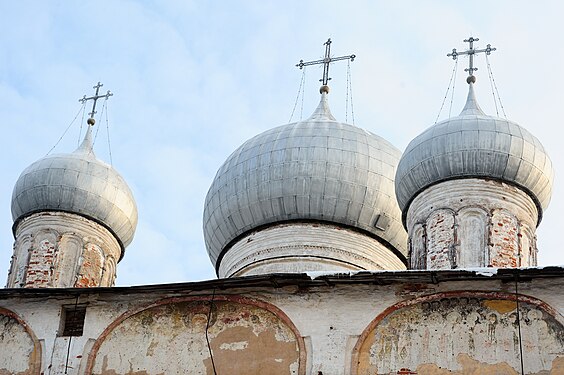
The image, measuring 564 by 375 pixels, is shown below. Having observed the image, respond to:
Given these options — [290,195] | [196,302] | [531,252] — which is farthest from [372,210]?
[196,302]


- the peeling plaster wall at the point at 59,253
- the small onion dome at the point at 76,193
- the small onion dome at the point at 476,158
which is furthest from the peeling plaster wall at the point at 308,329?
the small onion dome at the point at 76,193

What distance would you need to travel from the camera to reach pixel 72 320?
1276cm

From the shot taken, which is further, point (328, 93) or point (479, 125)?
point (328, 93)

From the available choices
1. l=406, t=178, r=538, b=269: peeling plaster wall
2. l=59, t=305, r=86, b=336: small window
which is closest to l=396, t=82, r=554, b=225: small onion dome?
l=406, t=178, r=538, b=269: peeling plaster wall

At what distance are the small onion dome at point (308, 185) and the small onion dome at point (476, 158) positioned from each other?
80 cm

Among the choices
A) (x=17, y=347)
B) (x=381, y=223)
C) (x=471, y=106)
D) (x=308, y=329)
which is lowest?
(x=17, y=347)

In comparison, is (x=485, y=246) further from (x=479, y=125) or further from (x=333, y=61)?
(x=333, y=61)

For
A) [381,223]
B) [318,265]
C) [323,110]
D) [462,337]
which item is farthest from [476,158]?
[462,337]

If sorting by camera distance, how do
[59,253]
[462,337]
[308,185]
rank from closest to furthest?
[462,337], [308,185], [59,253]

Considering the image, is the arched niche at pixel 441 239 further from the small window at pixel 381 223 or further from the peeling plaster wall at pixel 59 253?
the peeling plaster wall at pixel 59 253

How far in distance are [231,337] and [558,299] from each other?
307 centimetres

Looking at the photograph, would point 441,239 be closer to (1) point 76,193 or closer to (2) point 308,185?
(2) point 308,185

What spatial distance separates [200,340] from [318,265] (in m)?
4.49

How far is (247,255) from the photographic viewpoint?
1698cm
